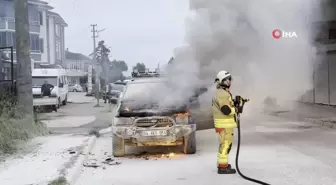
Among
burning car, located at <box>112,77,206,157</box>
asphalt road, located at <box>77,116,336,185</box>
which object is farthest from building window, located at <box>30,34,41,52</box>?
burning car, located at <box>112,77,206,157</box>

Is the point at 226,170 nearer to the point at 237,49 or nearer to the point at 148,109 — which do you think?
the point at 148,109

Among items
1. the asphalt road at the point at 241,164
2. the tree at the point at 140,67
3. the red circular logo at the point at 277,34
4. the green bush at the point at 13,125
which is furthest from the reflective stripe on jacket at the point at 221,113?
the green bush at the point at 13,125

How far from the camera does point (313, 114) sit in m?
18.1

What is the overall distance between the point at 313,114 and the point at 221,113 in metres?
11.7

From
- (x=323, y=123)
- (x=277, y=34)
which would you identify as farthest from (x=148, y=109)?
(x=323, y=123)

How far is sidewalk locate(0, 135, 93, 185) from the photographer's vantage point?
7.25 m

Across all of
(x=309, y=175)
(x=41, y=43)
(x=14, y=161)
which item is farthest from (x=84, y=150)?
(x=41, y=43)

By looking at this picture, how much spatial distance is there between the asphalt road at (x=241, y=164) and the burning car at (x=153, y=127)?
0.35 metres

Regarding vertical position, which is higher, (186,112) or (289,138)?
(186,112)

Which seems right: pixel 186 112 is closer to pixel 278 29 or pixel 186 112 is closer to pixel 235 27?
pixel 235 27

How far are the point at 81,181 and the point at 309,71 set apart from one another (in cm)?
693

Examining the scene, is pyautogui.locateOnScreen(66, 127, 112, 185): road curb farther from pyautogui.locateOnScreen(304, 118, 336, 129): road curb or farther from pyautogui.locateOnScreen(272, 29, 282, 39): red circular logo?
pyautogui.locateOnScreen(304, 118, 336, 129): road curb

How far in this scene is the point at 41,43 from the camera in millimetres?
54406

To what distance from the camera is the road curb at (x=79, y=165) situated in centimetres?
734
